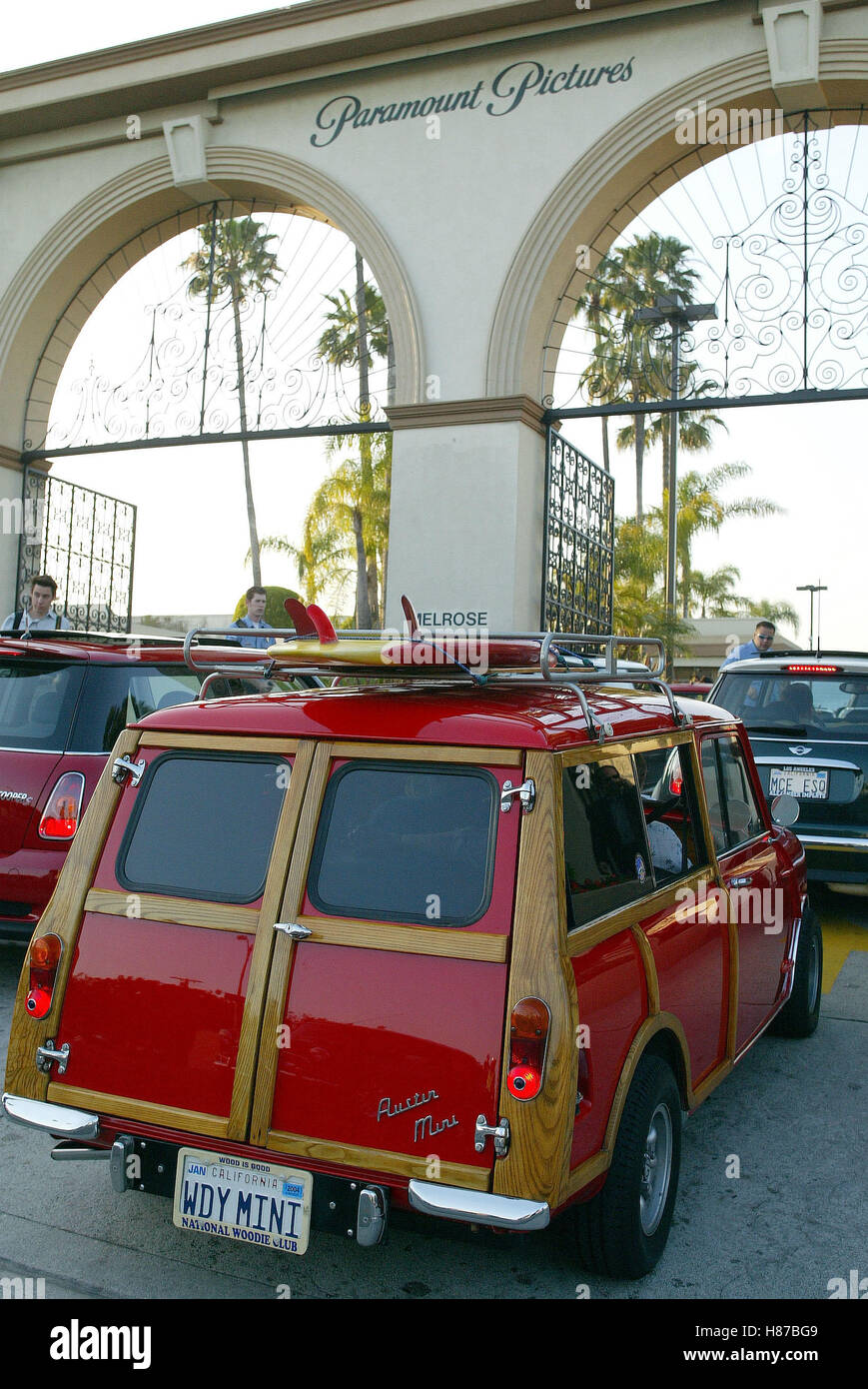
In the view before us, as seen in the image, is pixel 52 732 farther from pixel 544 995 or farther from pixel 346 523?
pixel 346 523

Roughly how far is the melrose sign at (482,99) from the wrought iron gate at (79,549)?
17.1 ft

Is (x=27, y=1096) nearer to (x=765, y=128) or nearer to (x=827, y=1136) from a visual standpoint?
(x=827, y=1136)

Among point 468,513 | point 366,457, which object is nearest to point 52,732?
point 468,513

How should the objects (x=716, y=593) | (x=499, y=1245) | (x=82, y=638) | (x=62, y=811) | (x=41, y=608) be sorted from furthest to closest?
(x=716, y=593) < (x=41, y=608) < (x=82, y=638) < (x=62, y=811) < (x=499, y=1245)

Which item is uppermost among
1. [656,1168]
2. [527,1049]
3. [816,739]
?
[816,739]

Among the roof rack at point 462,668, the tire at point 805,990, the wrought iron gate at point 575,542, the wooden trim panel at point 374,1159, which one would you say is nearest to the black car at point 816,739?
the tire at point 805,990

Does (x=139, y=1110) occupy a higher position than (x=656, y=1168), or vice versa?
(x=139, y=1110)

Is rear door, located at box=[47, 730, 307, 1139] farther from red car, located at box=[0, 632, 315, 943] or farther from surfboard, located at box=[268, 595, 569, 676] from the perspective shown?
red car, located at box=[0, 632, 315, 943]

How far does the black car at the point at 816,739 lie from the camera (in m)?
7.36

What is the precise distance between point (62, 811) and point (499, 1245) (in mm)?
3461

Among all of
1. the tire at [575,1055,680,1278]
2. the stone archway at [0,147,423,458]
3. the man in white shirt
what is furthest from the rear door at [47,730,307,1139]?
the stone archway at [0,147,423,458]

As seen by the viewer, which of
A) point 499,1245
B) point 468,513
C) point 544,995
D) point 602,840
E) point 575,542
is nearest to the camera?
point 544,995

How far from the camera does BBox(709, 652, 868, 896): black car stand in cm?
736

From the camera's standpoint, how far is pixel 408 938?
9.46 ft
